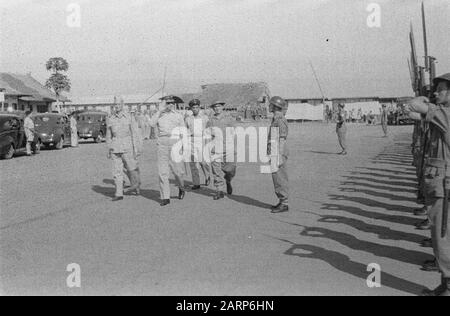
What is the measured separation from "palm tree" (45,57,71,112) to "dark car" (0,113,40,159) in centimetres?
4569

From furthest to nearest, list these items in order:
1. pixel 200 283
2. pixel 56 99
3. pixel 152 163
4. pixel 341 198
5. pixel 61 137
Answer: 1. pixel 56 99
2. pixel 61 137
3. pixel 152 163
4. pixel 341 198
5. pixel 200 283

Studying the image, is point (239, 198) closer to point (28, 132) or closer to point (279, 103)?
point (279, 103)

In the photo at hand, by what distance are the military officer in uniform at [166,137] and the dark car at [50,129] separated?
1695 cm

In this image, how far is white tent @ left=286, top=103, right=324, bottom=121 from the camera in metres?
67.5

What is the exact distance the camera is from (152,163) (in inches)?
700

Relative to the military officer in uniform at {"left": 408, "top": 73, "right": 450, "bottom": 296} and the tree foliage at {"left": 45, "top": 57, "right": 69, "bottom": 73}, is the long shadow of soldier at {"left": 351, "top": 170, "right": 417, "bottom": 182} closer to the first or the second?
the military officer in uniform at {"left": 408, "top": 73, "right": 450, "bottom": 296}

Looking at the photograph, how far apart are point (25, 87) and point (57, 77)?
485 inches

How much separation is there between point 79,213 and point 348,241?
462 cm

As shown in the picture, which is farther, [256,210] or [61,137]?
[61,137]

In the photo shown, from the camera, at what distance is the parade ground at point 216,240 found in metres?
5.13

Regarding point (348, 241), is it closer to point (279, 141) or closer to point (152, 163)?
point (279, 141)

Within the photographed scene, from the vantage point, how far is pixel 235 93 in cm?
7669
